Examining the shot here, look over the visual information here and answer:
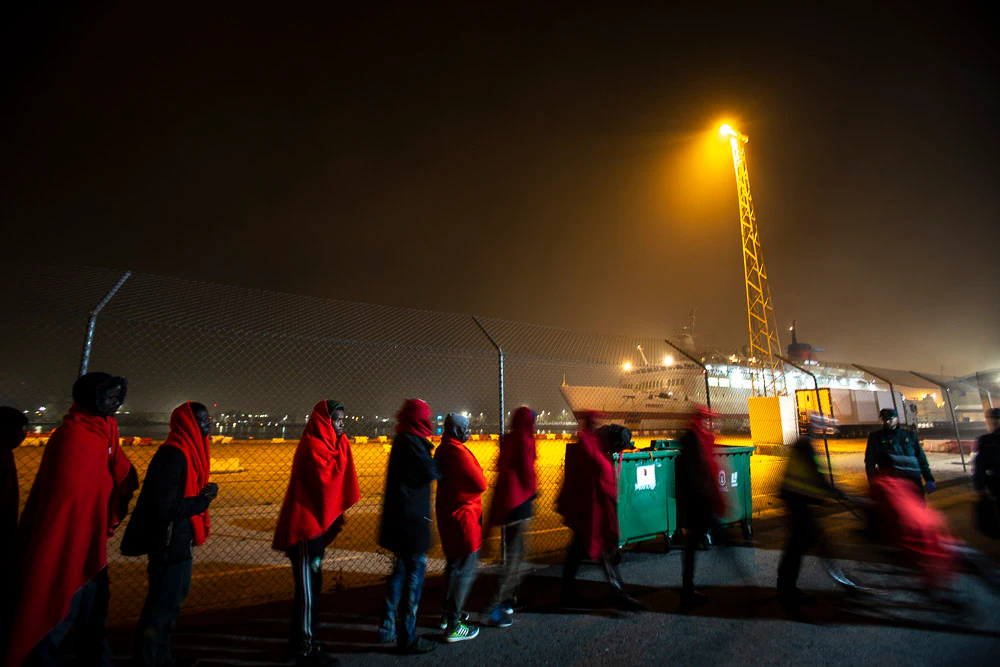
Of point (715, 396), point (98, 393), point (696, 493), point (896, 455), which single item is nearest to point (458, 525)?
point (696, 493)

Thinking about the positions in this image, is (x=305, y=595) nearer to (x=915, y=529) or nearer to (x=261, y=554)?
(x=261, y=554)

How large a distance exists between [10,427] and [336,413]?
176 centimetres

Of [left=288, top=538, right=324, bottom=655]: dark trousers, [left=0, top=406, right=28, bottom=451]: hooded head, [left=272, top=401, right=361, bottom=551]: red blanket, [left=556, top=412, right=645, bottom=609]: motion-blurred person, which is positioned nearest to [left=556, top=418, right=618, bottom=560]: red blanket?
[left=556, top=412, right=645, bottom=609]: motion-blurred person

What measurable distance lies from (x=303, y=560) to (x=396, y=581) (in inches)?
25.7

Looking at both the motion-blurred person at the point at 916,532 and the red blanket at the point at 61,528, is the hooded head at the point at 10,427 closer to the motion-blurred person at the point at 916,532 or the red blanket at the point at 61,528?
the red blanket at the point at 61,528

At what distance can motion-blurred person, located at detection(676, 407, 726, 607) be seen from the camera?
13.7 ft

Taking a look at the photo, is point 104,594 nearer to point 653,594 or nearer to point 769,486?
point 653,594

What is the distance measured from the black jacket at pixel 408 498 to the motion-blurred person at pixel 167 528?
1.10m

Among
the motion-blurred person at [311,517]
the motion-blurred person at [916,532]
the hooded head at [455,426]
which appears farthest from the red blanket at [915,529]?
the motion-blurred person at [311,517]

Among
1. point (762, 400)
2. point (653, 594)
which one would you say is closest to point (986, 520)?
point (653, 594)

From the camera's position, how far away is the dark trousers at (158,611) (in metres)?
2.62

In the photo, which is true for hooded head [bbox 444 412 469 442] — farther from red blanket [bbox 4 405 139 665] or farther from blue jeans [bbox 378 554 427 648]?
red blanket [bbox 4 405 139 665]

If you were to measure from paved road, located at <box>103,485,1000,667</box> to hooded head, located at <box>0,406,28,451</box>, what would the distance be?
5.58 ft

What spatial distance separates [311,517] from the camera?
315cm
